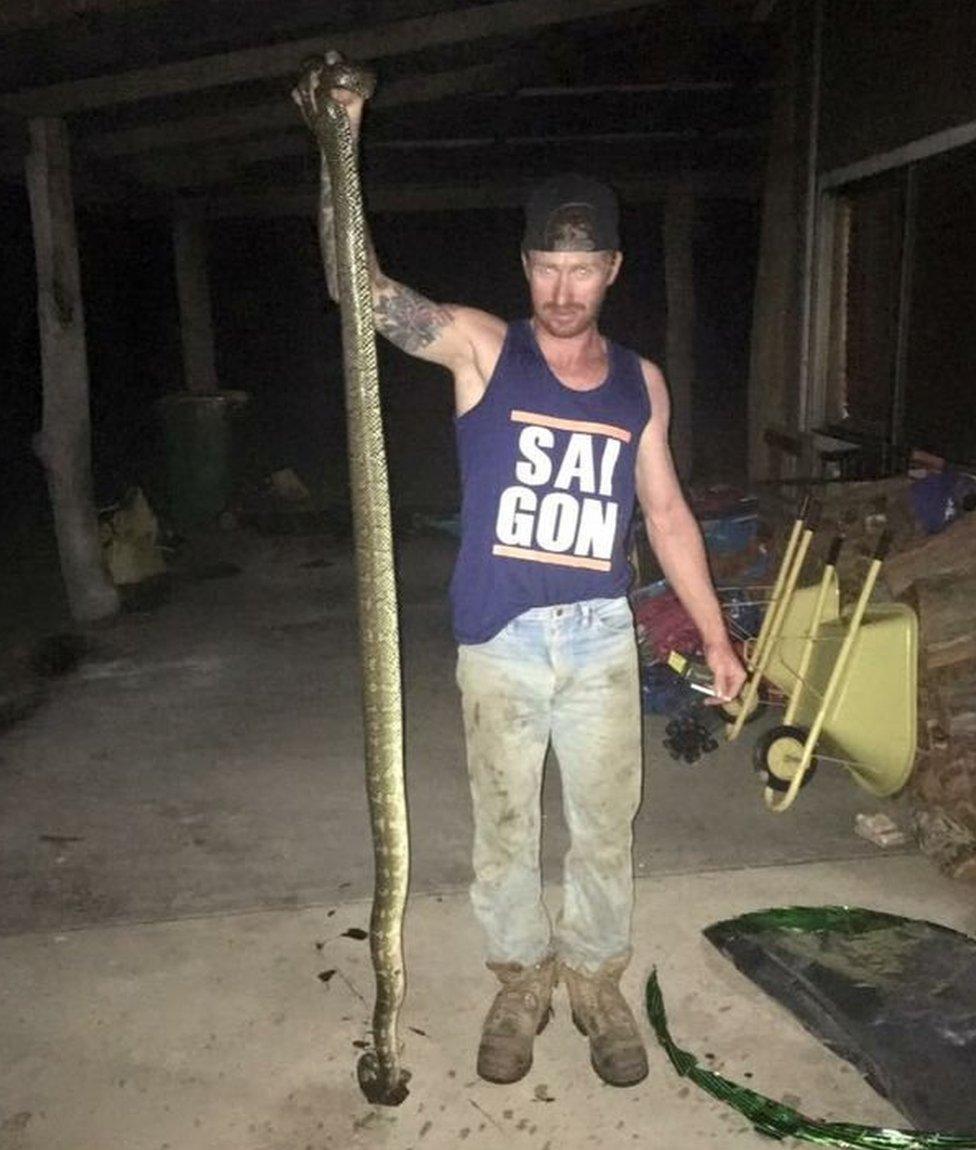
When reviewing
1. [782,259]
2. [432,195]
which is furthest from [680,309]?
[782,259]

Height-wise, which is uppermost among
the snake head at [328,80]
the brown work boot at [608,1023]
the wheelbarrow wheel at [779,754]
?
the snake head at [328,80]

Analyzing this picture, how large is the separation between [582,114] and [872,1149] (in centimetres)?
771

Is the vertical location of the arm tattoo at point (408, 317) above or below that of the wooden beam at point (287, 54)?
below

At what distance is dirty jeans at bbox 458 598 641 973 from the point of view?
8.05 feet

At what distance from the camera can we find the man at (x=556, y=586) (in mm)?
2340

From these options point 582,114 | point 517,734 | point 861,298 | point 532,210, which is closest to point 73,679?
point 517,734

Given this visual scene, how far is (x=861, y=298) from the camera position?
21.3 ft

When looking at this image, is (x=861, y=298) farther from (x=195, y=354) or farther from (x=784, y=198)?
(x=195, y=354)

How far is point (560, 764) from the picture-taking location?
2.59m

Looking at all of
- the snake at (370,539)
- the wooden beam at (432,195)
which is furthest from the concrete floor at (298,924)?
the wooden beam at (432,195)

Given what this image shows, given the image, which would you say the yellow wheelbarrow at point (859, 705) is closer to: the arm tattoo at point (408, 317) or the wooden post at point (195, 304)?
the arm tattoo at point (408, 317)

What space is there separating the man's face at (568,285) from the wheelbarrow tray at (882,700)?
201 centimetres

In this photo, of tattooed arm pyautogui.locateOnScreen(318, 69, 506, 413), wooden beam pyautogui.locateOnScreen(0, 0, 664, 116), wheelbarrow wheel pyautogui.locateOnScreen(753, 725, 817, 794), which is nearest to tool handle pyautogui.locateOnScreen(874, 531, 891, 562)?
wheelbarrow wheel pyautogui.locateOnScreen(753, 725, 817, 794)

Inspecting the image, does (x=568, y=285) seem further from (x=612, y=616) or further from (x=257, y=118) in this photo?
(x=257, y=118)
